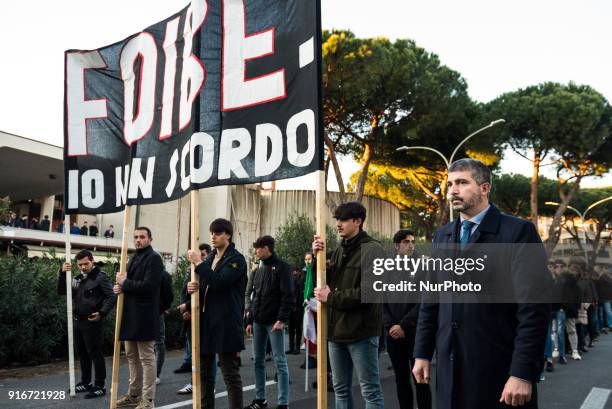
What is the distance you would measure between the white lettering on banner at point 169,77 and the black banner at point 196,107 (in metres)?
0.01

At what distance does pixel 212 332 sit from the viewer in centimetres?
452

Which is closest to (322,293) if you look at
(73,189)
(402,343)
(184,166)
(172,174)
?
(402,343)

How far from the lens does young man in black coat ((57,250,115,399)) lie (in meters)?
6.10

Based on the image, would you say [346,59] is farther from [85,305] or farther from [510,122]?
[85,305]

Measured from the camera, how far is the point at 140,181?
511 cm

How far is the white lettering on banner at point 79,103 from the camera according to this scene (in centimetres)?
579

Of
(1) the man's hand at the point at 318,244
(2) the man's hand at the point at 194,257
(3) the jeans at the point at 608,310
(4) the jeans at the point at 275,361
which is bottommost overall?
(3) the jeans at the point at 608,310

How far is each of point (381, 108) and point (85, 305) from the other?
17675 millimetres

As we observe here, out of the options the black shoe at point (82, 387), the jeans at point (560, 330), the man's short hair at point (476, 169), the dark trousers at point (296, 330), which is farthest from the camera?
the dark trousers at point (296, 330)

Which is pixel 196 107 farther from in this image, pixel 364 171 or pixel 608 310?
pixel 364 171

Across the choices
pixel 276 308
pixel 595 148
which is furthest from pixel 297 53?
pixel 595 148

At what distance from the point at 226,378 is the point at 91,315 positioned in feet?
7.71

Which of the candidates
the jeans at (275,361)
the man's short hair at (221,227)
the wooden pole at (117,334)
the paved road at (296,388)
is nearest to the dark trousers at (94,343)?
the paved road at (296,388)

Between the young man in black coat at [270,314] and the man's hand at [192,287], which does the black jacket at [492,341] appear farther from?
the young man in black coat at [270,314]
